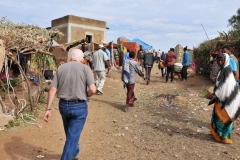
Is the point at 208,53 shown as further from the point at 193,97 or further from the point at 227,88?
the point at 227,88

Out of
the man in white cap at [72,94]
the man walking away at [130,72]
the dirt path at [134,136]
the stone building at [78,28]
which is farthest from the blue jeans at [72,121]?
the stone building at [78,28]

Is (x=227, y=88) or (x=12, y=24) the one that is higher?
(x=12, y=24)

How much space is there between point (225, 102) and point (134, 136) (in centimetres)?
187

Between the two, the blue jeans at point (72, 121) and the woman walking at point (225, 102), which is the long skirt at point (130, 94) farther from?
the blue jeans at point (72, 121)

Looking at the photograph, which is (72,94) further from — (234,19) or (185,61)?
(234,19)

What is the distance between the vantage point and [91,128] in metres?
5.59

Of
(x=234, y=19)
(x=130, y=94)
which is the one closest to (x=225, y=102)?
(x=130, y=94)

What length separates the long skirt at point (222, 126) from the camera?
14.9 feet

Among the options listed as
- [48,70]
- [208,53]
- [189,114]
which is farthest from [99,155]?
[208,53]

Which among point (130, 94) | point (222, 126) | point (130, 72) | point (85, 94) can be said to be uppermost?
point (130, 72)

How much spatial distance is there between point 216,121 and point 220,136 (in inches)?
11.1

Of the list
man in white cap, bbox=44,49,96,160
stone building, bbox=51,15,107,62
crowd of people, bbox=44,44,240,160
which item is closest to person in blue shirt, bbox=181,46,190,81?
crowd of people, bbox=44,44,240,160

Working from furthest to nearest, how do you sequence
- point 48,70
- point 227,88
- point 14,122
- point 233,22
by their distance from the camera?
point 233,22 → point 48,70 → point 14,122 → point 227,88

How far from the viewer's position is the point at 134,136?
5.08 meters
